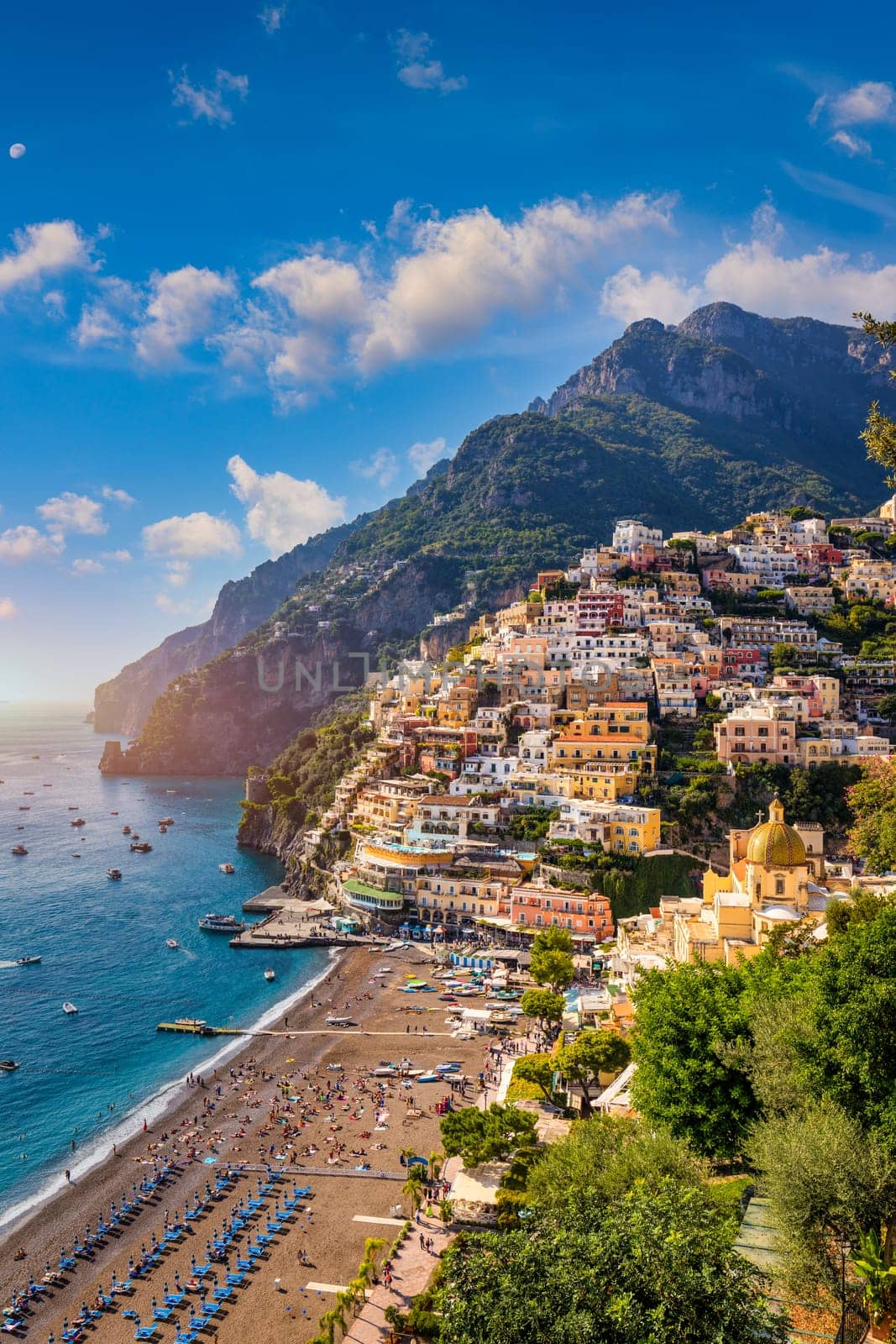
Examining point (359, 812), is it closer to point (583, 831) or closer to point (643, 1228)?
point (583, 831)

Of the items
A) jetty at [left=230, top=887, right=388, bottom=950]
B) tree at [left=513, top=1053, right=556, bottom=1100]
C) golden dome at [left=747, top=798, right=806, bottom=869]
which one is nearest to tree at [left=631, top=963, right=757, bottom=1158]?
tree at [left=513, top=1053, right=556, bottom=1100]

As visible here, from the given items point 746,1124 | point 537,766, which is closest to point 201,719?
point 537,766

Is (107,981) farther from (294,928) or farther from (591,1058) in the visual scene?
(591,1058)

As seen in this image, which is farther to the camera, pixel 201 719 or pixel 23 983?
pixel 201 719

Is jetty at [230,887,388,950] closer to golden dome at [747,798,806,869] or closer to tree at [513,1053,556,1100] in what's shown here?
tree at [513,1053,556,1100]

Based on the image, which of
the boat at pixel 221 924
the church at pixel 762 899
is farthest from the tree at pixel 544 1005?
the boat at pixel 221 924

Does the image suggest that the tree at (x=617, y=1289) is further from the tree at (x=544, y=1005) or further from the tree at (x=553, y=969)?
the tree at (x=553, y=969)
